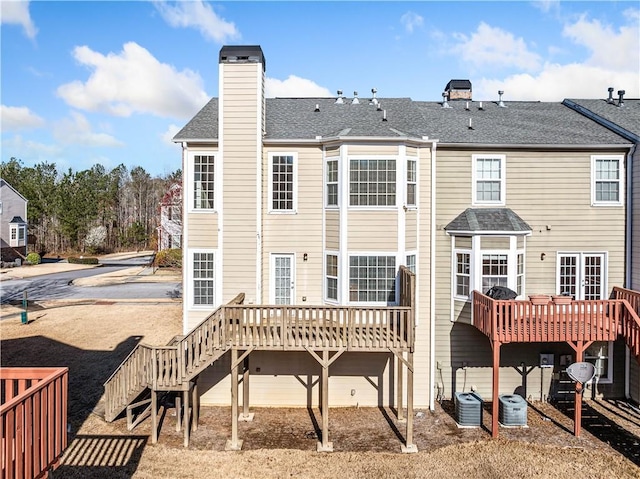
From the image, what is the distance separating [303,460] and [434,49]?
1581 centimetres

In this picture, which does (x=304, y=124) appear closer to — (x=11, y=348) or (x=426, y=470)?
(x=426, y=470)

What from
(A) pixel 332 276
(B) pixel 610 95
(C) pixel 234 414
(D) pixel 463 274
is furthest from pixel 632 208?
(C) pixel 234 414

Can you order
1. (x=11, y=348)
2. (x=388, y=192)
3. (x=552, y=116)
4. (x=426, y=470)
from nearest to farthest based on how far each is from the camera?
1. (x=426, y=470)
2. (x=388, y=192)
3. (x=552, y=116)
4. (x=11, y=348)

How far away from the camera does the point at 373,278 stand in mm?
12672

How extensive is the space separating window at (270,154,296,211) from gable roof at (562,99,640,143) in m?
10.1

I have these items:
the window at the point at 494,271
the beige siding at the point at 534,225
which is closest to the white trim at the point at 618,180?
the beige siding at the point at 534,225

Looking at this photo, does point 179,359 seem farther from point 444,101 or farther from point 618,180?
point 618,180

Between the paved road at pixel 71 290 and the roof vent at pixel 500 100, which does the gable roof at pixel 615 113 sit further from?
the paved road at pixel 71 290

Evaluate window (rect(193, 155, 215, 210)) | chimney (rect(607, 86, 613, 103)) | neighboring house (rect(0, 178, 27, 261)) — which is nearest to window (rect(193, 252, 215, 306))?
window (rect(193, 155, 215, 210))

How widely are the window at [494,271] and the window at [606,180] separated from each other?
147 inches

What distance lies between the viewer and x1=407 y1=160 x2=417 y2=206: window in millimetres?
12914

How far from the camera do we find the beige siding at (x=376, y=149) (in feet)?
41.0

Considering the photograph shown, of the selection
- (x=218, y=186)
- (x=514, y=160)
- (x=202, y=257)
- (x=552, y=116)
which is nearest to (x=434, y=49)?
(x=552, y=116)

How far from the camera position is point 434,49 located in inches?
700
